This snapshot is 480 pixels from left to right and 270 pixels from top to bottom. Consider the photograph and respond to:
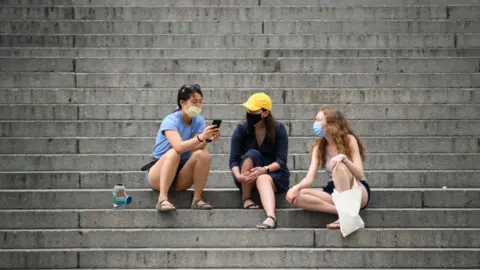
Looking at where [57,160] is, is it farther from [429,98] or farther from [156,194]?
[429,98]

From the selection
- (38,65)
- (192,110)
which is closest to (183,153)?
(192,110)

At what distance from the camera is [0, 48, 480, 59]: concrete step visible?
11.6 metres

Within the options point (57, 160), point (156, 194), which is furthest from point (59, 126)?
point (156, 194)

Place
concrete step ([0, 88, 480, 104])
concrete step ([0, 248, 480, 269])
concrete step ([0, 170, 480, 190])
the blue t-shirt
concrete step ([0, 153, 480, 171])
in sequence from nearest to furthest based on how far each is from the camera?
concrete step ([0, 248, 480, 269]), the blue t-shirt, concrete step ([0, 170, 480, 190]), concrete step ([0, 153, 480, 171]), concrete step ([0, 88, 480, 104])

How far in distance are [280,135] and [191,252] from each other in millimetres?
1351

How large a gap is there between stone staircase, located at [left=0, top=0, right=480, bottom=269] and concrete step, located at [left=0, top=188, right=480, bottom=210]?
1 centimetres

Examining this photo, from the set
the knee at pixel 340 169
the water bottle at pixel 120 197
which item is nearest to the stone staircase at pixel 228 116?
the water bottle at pixel 120 197

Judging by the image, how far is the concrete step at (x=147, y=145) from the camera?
9.89 m

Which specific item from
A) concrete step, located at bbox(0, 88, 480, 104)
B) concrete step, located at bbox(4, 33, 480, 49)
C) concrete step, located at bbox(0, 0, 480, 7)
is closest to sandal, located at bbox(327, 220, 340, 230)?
concrete step, located at bbox(0, 88, 480, 104)

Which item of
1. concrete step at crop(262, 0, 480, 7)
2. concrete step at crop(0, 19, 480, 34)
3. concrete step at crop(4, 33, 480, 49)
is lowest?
concrete step at crop(4, 33, 480, 49)

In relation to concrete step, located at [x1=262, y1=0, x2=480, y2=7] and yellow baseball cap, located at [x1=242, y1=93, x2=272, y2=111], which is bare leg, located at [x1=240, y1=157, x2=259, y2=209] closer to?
yellow baseball cap, located at [x1=242, y1=93, x2=272, y2=111]

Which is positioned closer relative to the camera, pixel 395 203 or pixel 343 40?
pixel 395 203

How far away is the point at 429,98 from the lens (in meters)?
10.7

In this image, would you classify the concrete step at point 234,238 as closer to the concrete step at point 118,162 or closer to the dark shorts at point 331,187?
the dark shorts at point 331,187
